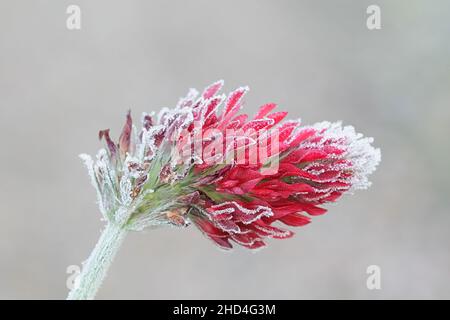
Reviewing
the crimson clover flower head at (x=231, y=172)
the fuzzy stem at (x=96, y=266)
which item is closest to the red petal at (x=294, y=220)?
the crimson clover flower head at (x=231, y=172)

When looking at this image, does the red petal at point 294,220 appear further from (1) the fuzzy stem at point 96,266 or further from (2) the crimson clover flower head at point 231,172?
(1) the fuzzy stem at point 96,266

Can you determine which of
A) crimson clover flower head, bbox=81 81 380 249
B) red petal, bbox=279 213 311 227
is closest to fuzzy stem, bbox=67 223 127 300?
crimson clover flower head, bbox=81 81 380 249

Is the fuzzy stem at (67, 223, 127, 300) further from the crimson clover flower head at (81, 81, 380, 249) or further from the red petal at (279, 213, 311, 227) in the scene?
the red petal at (279, 213, 311, 227)

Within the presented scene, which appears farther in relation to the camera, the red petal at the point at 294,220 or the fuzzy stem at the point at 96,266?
the red petal at the point at 294,220

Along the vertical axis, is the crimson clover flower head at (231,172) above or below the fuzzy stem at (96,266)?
above

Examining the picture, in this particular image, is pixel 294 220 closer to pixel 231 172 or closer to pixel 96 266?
pixel 231 172

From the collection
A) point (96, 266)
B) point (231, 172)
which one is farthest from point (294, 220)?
point (96, 266)
